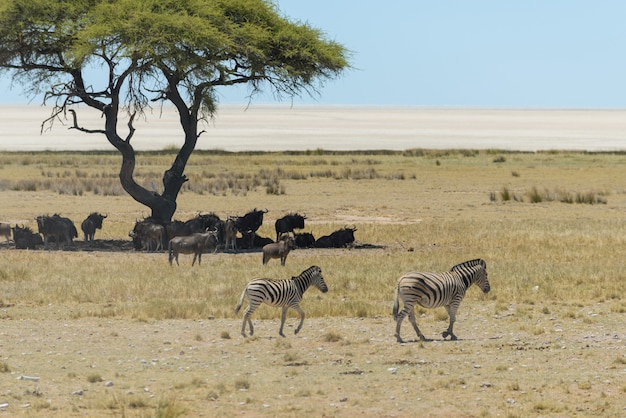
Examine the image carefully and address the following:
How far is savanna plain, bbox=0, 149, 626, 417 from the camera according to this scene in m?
12.7

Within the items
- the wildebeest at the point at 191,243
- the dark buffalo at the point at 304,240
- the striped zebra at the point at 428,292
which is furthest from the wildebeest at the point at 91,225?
the striped zebra at the point at 428,292

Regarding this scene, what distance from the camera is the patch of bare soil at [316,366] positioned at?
40.8 ft

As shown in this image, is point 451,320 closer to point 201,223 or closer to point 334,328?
point 334,328

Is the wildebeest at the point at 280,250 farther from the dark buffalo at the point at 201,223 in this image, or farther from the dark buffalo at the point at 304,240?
the dark buffalo at the point at 304,240

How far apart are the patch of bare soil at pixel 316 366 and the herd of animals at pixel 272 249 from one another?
582mm

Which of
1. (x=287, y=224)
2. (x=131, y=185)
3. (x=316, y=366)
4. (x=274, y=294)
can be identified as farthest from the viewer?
(x=131, y=185)

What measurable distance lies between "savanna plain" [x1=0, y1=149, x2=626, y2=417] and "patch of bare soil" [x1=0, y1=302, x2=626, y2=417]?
37 millimetres

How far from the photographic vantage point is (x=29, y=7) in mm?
31188

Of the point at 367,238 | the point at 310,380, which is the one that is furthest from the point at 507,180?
the point at 310,380

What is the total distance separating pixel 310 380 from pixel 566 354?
3.97m

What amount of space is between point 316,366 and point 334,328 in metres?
3.08

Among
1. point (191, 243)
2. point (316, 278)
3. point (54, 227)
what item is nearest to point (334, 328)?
point (316, 278)

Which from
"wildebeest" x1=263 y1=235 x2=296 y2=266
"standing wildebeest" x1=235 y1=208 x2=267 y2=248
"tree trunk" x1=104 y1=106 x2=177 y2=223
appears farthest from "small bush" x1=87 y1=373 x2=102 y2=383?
"tree trunk" x1=104 y1=106 x2=177 y2=223

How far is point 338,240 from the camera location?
3028cm
